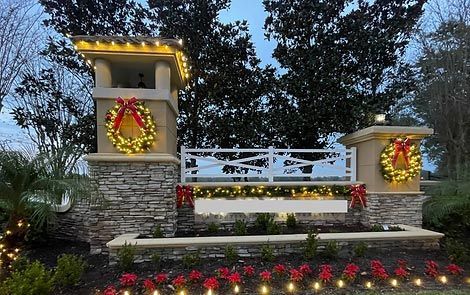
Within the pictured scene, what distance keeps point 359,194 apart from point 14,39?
37.3ft

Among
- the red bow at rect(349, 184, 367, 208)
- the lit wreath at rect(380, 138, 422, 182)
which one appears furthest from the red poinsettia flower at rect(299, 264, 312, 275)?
the lit wreath at rect(380, 138, 422, 182)

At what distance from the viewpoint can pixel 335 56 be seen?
336 inches

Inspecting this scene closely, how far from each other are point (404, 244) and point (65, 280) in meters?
5.74

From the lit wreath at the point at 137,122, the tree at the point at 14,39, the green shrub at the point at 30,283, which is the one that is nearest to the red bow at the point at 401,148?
the lit wreath at the point at 137,122

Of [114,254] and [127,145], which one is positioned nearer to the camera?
[114,254]

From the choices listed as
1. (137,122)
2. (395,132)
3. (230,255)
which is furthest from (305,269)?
(395,132)

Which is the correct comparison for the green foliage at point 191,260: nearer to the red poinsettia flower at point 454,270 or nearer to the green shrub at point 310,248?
the green shrub at point 310,248

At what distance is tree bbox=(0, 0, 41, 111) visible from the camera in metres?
8.54

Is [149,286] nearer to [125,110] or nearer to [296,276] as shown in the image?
[296,276]

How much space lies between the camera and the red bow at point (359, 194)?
6453mm

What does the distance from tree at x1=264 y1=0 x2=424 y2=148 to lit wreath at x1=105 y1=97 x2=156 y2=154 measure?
4.78 m

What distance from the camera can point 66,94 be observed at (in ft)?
31.5

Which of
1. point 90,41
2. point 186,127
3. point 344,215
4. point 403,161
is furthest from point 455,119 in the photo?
point 90,41

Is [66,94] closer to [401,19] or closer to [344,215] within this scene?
[344,215]
